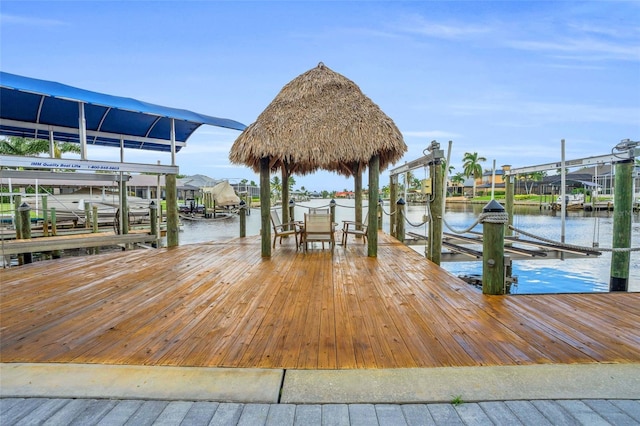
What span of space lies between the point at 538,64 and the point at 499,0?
11368mm

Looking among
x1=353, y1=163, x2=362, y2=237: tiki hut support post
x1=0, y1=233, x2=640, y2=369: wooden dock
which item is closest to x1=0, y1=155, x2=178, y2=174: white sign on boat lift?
x1=0, y1=233, x2=640, y2=369: wooden dock

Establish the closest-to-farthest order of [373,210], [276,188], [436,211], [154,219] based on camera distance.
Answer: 1. [436,211]
2. [373,210]
3. [154,219]
4. [276,188]

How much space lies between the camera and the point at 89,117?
733 centimetres

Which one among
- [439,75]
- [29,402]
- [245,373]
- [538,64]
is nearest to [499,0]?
[439,75]

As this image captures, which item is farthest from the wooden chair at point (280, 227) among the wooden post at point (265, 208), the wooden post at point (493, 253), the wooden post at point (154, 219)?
the wooden post at point (493, 253)

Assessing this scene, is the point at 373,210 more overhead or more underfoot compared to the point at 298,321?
more overhead

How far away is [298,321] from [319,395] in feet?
3.70

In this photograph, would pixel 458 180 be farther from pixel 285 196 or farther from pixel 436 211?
pixel 436 211

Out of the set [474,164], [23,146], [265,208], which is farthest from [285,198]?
[474,164]

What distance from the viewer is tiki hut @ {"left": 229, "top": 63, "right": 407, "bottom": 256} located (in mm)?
5922

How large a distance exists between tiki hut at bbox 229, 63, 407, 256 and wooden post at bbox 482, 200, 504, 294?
2602 mm

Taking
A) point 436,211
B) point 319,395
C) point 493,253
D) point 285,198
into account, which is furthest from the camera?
point 285,198

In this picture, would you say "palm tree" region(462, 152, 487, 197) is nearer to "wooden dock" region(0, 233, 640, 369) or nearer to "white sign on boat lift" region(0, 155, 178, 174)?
"white sign on boat lift" region(0, 155, 178, 174)

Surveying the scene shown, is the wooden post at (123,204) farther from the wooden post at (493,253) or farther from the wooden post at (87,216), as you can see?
the wooden post at (493,253)
